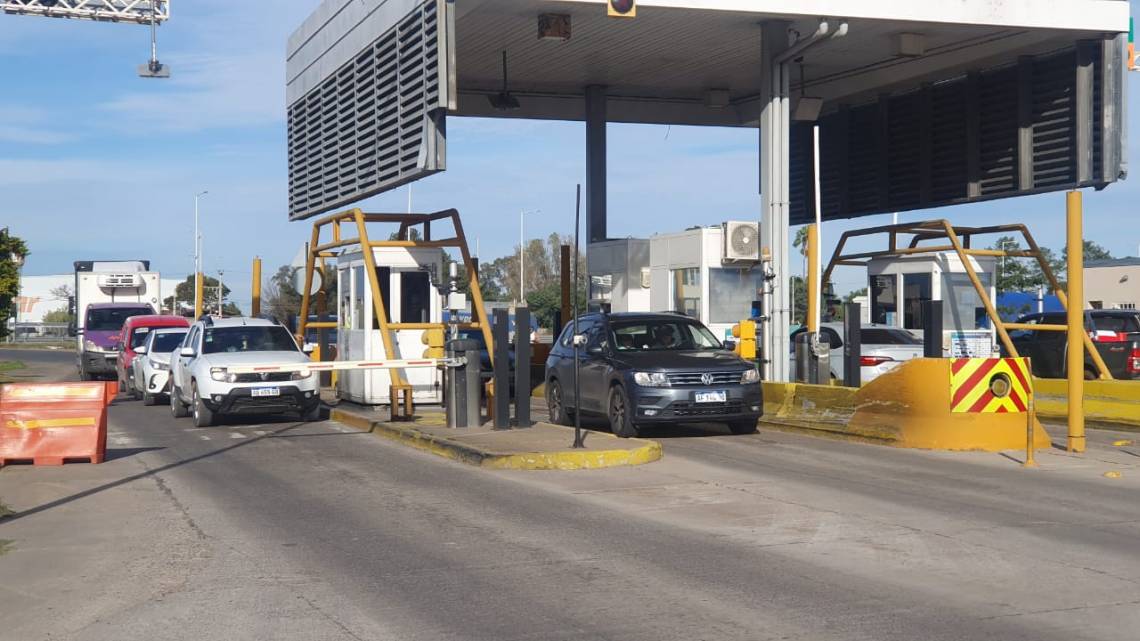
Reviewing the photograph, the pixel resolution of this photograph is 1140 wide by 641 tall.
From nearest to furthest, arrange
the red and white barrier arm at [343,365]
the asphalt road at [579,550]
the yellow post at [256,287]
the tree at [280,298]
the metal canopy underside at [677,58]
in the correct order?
the asphalt road at [579,550] → the red and white barrier arm at [343,365] → the metal canopy underside at [677,58] → the yellow post at [256,287] → the tree at [280,298]

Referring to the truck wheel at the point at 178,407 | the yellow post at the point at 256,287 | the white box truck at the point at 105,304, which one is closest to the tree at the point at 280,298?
the white box truck at the point at 105,304

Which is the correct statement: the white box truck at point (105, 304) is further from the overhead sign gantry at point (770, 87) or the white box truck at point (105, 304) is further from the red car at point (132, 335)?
the overhead sign gantry at point (770, 87)

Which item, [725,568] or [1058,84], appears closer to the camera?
[725,568]

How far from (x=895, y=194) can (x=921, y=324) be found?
4107 mm

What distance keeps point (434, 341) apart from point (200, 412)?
3.89m

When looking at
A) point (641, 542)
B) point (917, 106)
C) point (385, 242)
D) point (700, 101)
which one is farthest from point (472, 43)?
point (641, 542)

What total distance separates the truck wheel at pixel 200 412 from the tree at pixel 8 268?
460 inches

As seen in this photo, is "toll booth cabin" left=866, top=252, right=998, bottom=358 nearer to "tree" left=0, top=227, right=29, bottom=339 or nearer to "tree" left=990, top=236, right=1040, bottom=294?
"tree" left=0, top=227, right=29, bottom=339

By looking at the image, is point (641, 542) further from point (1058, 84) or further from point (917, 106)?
point (917, 106)

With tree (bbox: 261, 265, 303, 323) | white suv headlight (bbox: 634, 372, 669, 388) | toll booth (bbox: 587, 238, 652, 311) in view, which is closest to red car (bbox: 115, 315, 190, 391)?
toll booth (bbox: 587, 238, 652, 311)

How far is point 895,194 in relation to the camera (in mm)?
27859

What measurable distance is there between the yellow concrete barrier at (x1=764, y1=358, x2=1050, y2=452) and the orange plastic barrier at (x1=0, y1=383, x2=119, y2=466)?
9341mm

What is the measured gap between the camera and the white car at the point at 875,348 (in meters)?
21.0

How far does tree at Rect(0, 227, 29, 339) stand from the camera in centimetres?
2898
